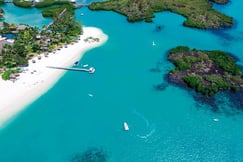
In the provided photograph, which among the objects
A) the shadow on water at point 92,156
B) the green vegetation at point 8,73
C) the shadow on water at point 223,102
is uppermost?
the shadow on water at point 223,102

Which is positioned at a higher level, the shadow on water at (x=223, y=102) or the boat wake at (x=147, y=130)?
the shadow on water at (x=223, y=102)

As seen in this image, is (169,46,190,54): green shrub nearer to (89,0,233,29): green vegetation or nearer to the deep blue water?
the deep blue water

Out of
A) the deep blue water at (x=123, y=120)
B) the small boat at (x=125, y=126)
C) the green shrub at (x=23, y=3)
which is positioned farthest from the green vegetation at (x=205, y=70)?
the green shrub at (x=23, y=3)

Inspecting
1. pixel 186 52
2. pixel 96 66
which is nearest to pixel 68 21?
pixel 96 66

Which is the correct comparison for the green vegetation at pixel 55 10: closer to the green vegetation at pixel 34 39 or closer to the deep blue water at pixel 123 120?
the green vegetation at pixel 34 39

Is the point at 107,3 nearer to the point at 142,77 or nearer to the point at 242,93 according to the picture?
the point at 142,77

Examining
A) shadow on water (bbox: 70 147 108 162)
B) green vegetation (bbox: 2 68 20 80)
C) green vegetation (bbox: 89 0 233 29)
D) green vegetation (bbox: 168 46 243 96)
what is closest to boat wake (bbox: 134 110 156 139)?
shadow on water (bbox: 70 147 108 162)
